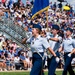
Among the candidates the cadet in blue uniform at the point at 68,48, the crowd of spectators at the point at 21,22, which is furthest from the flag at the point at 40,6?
the cadet in blue uniform at the point at 68,48

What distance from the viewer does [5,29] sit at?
79.7 feet

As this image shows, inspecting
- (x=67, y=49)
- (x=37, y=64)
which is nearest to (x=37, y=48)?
(x=37, y=64)

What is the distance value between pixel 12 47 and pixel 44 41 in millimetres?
13057

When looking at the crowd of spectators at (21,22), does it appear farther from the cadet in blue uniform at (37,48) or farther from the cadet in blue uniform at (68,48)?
the cadet in blue uniform at (37,48)

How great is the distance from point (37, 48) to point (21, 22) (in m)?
16.7

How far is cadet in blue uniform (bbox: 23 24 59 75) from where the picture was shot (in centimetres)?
924

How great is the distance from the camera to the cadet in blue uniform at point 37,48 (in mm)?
9242

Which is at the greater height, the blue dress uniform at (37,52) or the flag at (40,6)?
the flag at (40,6)

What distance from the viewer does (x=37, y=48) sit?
941 centimetres

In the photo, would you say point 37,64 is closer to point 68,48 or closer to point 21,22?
point 68,48

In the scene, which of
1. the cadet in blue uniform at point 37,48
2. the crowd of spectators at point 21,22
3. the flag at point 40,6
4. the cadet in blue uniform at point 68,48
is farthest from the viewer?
the crowd of spectators at point 21,22

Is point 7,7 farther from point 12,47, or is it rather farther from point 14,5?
point 12,47

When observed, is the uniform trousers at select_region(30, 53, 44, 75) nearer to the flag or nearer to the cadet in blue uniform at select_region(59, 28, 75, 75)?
the cadet in blue uniform at select_region(59, 28, 75, 75)

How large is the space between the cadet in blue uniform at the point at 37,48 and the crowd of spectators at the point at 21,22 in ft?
5.12
